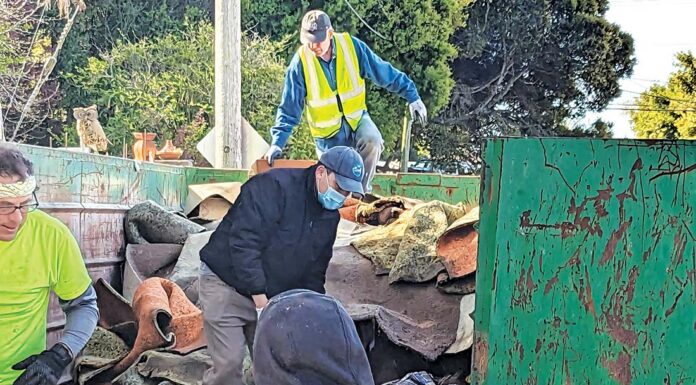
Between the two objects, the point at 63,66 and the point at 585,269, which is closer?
the point at 585,269

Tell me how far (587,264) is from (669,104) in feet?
68.3

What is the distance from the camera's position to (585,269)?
8.10 feet

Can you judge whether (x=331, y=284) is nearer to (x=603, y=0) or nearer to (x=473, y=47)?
(x=473, y=47)

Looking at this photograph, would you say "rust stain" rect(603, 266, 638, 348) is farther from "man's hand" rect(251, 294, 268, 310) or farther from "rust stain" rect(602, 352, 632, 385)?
"man's hand" rect(251, 294, 268, 310)

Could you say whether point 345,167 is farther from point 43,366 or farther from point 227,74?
point 227,74

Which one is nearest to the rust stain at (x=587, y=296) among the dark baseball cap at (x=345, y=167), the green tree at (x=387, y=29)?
the dark baseball cap at (x=345, y=167)

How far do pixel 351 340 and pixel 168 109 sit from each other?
41.3 ft

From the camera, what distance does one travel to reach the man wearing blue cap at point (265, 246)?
135 inches

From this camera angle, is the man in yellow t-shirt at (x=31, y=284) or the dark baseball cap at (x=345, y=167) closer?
the man in yellow t-shirt at (x=31, y=284)

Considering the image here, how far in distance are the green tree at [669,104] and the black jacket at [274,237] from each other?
1843 cm

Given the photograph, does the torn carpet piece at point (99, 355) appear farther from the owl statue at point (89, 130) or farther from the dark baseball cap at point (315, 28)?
the owl statue at point (89, 130)

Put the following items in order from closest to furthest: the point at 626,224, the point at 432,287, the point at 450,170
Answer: the point at 626,224
the point at 432,287
the point at 450,170

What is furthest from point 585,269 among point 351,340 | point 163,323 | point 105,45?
point 105,45

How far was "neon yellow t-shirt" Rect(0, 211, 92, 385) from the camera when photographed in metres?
2.61
